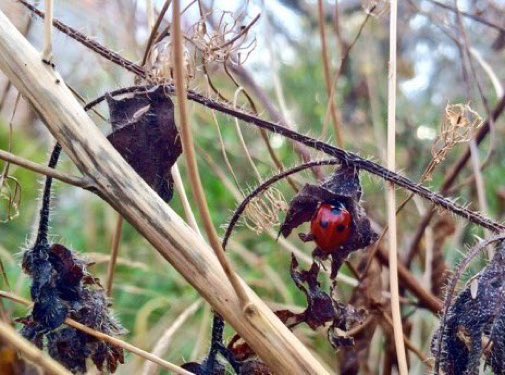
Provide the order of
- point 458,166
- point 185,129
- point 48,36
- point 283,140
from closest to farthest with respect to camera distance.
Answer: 1. point 185,129
2. point 48,36
3. point 458,166
4. point 283,140

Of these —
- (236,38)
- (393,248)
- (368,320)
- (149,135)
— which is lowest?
(368,320)

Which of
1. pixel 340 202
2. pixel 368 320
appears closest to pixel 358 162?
pixel 340 202

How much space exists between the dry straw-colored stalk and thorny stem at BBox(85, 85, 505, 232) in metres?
0.05

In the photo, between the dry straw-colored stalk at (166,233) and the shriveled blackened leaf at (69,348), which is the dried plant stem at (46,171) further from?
the shriveled blackened leaf at (69,348)

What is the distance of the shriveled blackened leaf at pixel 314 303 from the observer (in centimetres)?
66

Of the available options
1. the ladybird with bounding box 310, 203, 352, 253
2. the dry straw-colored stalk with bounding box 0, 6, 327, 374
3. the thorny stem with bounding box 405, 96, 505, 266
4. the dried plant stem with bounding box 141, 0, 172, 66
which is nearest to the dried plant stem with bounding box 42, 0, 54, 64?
Result: the dry straw-colored stalk with bounding box 0, 6, 327, 374

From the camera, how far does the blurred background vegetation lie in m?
1.48

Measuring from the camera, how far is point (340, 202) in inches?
24.9

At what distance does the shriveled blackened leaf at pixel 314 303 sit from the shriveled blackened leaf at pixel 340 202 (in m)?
0.03

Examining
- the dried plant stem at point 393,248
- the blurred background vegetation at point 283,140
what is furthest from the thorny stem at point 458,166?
the dried plant stem at point 393,248

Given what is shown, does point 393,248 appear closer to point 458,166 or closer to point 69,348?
point 69,348

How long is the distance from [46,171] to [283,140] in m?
1.05

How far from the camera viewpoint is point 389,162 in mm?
727

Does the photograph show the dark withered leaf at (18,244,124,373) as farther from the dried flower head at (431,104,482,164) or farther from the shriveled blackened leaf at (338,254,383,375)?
the shriveled blackened leaf at (338,254,383,375)
